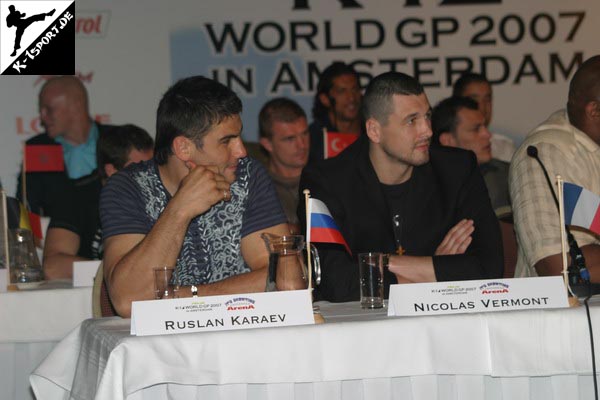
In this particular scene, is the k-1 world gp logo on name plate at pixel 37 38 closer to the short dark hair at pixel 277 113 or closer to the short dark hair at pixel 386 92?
the short dark hair at pixel 277 113

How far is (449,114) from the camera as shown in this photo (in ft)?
20.5

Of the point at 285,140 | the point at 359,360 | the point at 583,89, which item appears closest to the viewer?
the point at 359,360

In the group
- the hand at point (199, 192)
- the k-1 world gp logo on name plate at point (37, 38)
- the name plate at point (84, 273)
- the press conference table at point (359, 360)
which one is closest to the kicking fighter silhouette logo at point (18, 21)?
the k-1 world gp logo on name plate at point (37, 38)

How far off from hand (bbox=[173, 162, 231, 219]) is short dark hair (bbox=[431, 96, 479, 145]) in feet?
10.4

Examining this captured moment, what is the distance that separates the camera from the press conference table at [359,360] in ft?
7.82

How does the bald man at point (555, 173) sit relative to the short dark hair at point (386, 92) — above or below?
below

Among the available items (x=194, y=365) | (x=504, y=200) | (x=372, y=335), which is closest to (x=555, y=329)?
(x=372, y=335)

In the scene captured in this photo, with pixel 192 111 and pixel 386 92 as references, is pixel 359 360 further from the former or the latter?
pixel 386 92

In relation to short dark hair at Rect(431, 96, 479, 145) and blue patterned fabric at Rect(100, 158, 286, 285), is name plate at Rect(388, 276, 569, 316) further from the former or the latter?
short dark hair at Rect(431, 96, 479, 145)

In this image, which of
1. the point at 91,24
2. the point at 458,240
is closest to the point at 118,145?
the point at 91,24

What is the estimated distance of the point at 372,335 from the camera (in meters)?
2.48

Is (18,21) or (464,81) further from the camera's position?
(464,81)

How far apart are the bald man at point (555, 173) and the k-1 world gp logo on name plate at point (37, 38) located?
4027mm

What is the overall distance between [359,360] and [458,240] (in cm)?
120
